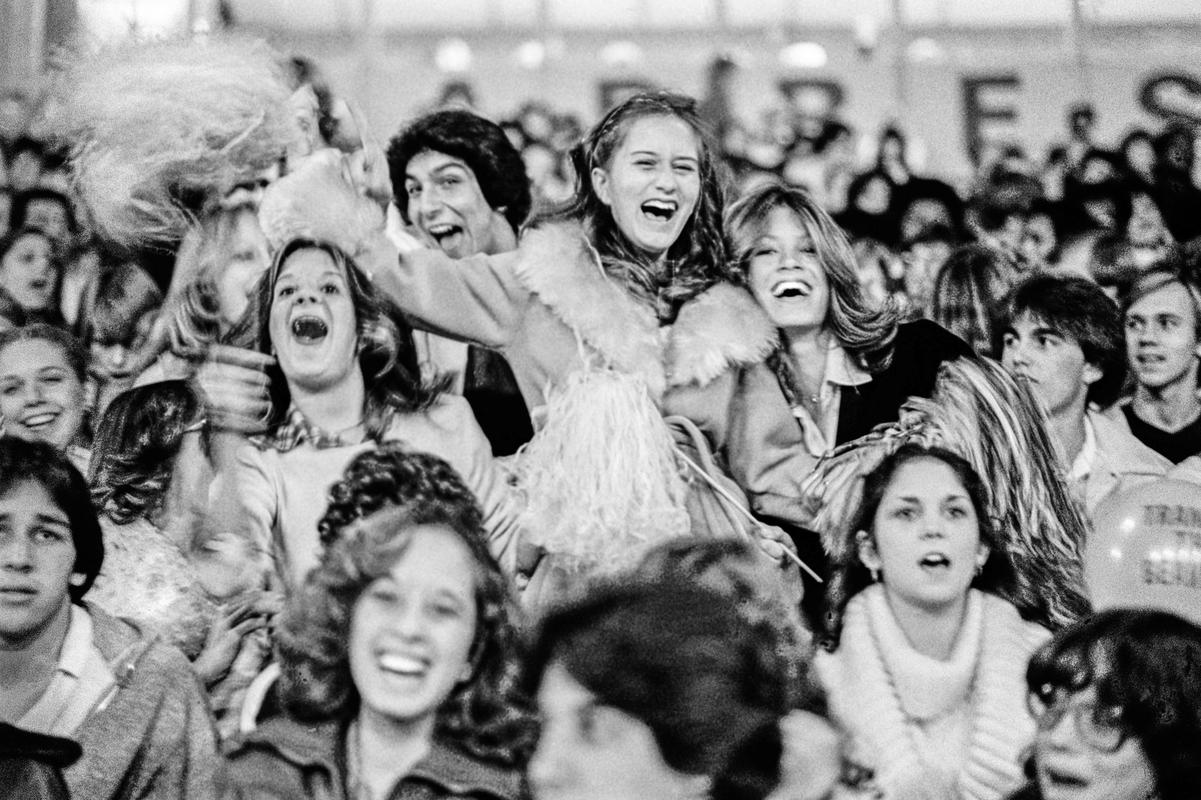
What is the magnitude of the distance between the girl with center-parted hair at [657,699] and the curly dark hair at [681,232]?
29.5 inches

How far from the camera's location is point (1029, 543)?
2783mm

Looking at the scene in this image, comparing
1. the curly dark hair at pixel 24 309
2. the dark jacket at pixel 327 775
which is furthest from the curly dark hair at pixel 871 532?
the curly dark hair at pixel 24 309

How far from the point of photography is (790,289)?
283 cm

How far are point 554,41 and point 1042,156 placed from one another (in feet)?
4.13

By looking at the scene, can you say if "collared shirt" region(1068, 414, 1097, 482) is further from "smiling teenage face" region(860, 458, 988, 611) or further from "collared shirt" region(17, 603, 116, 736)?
"collared shirt" region(17, 603, 116, 736)

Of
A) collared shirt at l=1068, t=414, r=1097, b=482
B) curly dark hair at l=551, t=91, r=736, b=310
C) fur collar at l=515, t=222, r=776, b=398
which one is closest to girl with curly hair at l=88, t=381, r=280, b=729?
fur collar at l=515, t=222, r=776, b=398

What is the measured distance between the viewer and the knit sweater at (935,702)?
253cm

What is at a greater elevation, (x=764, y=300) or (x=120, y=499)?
(x=764, y=300)

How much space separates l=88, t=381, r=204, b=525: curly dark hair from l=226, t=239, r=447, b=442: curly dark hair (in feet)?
0.52

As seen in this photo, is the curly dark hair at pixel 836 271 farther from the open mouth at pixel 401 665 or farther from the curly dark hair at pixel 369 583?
the open mouth at pixel 401 665

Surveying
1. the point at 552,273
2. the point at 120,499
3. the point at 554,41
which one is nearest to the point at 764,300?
the point at 552,273

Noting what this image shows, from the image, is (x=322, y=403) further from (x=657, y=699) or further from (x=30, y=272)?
(x=30, y=272)

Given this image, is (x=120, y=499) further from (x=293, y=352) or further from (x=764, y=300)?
(x=764, y=300)

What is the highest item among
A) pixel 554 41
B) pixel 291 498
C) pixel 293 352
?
pixel 554 41
